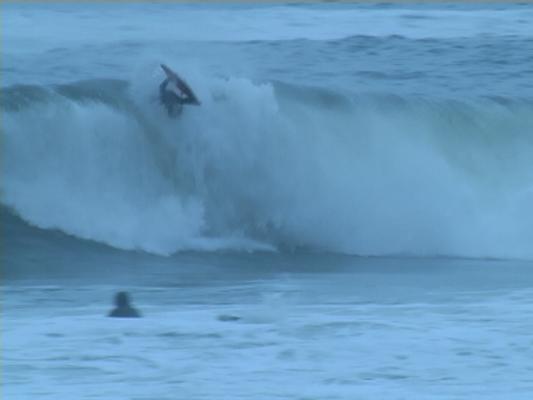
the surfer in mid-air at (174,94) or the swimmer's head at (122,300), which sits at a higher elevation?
the surfer in mid-air at (174,94)

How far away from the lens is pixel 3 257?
11.2m

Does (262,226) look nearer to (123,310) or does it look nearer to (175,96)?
(175,96)

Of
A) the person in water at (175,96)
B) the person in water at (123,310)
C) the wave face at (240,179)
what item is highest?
the person in water at (175,96)

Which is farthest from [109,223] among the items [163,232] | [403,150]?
[403,150]

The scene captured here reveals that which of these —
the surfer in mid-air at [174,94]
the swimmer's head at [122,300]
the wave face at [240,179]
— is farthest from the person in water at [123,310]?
the surfer in mid-air at [174,94]

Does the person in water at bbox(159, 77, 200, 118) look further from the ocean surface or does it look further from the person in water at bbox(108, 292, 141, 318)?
the person in water at bbox(108, 292, 141, 318)

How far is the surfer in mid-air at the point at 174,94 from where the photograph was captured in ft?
42.9

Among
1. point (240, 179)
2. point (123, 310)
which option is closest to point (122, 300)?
point (123, 310)

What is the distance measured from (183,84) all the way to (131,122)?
64 centimetres

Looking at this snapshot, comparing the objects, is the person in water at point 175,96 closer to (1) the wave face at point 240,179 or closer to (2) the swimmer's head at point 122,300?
(1) the wave face at point 240,179

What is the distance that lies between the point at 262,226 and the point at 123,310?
14.1 feet

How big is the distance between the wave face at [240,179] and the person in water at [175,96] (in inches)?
3.6

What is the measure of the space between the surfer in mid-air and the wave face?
0.09 m

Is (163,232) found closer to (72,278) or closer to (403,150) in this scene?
(72,278)
